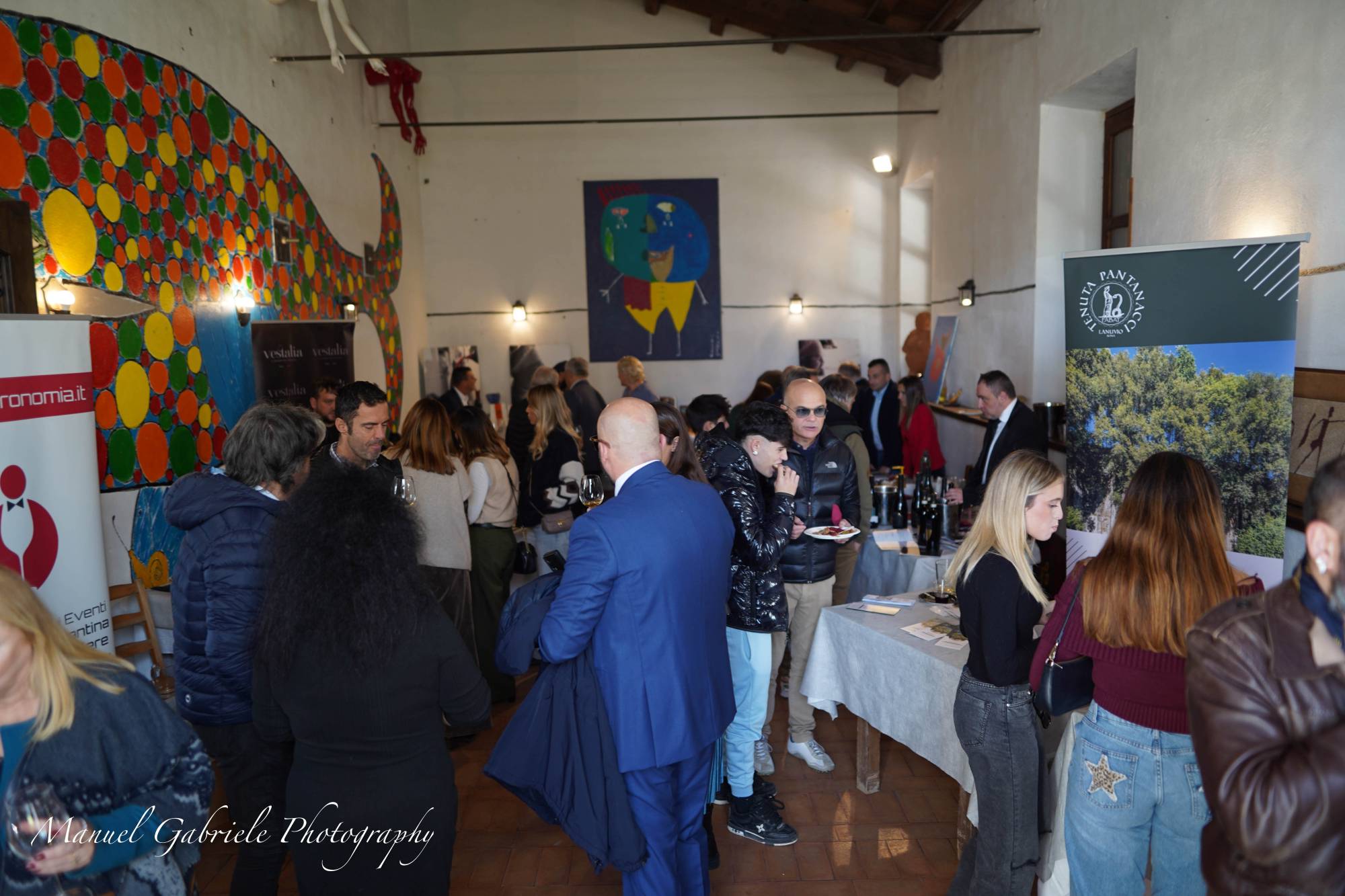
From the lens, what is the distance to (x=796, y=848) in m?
3.29

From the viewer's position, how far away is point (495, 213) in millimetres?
11078

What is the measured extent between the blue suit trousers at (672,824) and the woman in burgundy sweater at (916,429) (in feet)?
14.8

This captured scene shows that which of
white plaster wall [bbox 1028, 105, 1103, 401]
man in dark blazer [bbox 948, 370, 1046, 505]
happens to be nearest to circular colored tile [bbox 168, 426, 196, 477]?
man in dark blazer [bbox 948, 370, 1046, 505]

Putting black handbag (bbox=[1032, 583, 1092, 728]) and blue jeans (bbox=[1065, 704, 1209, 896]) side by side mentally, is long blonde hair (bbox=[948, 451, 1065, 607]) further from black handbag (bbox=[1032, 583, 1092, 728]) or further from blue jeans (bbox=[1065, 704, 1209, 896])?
blue jeans (bbox=[1065, 704, 1209, 896])

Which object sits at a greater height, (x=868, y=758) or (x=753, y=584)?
(x=753, y=584)

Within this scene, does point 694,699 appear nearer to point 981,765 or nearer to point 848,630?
point 981,765

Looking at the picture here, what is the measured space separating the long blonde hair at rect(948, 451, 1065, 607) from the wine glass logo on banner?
63.3 inches

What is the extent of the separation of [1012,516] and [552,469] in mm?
2838

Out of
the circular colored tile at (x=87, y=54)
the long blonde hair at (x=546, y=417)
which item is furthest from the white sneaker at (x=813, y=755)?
the circular colored tile at (x=87, y=54)

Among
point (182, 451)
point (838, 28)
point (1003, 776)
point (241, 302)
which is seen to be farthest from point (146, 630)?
point (838, 28)

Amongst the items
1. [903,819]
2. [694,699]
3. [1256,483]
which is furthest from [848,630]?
[1256,483]

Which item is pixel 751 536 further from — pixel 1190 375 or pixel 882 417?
pixel 882 417

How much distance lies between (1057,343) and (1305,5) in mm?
3234

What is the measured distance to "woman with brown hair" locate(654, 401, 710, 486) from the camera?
317cm
